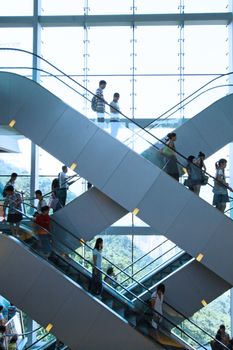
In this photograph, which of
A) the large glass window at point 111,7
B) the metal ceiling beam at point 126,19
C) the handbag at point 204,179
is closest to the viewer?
the handbag at point 204,179

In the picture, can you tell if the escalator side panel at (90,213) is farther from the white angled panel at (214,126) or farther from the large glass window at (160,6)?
the large glass window at (160,6)

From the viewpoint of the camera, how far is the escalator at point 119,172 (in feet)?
46.1

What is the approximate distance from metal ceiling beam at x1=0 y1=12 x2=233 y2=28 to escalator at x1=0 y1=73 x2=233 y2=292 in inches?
320

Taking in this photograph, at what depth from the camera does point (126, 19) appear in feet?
72.2

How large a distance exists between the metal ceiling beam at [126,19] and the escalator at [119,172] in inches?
320

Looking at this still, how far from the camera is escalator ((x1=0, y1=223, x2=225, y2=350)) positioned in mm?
13312

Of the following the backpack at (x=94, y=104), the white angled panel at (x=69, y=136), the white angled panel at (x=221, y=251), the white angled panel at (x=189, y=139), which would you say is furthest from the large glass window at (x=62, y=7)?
the white angled panel at (x=221, y=251)

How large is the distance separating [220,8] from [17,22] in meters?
7.62

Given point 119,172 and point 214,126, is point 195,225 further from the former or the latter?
point 214,126

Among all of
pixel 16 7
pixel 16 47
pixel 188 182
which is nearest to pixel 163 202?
pixel 188 182

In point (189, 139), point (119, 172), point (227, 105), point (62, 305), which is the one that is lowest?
point (62, 305)

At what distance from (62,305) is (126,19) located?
40.5 ft

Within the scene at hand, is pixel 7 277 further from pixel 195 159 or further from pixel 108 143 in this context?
pixel 195 159

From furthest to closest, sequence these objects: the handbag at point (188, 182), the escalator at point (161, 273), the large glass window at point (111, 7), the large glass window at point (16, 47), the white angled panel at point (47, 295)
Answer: the large glass window at point (111, 7), the large glass window at point (16, 47), the escalator at point (161, 273), the handbag at point (188, 182), the white angled panel at point (47, 295)
